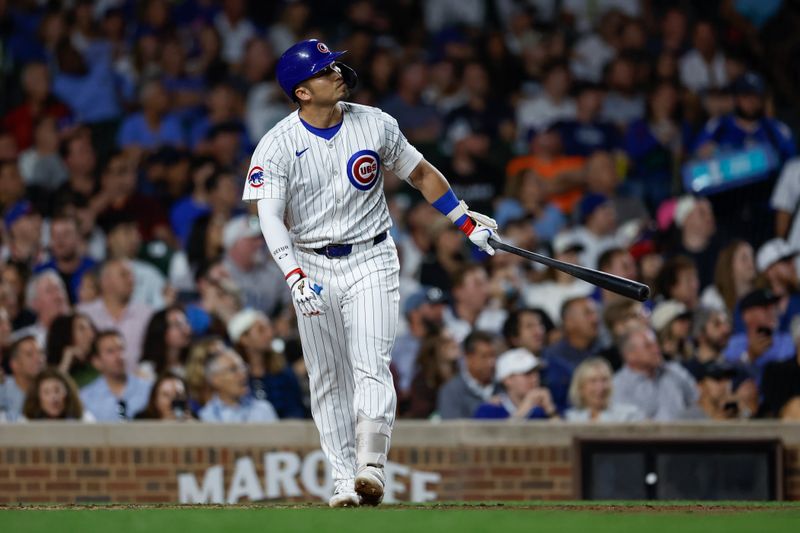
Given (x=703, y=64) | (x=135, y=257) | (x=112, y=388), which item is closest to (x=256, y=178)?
(x=112, y=388)

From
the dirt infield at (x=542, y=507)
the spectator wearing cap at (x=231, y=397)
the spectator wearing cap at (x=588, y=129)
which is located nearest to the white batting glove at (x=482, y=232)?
the dirt infield at (x=542, y=507)

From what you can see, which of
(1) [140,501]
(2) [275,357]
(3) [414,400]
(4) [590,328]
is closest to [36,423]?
(1) [140,501]

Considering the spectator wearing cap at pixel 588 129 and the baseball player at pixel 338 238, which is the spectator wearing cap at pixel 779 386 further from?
the baseball player at pixel 338 238

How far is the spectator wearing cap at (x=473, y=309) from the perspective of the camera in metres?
11.1

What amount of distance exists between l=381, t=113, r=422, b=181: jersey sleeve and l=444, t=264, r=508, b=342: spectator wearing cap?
400 centimetres

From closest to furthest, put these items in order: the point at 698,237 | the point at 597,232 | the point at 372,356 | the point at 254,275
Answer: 1. the point at 372,356
2. the point at 254,275
3. the point at 698,237
4. the point at 597,232

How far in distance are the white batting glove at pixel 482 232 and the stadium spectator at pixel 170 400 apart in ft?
10.7

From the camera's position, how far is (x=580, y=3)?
15.1 meters

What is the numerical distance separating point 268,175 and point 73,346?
163 inches

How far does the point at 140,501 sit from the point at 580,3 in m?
7.43

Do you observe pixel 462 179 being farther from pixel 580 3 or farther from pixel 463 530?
pixel 463 530

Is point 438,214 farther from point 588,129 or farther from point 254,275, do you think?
point 588,129

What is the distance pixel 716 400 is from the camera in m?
10.1

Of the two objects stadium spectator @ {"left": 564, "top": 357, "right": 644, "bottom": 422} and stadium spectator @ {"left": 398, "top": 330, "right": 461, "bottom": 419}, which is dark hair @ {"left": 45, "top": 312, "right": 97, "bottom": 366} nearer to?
stadium spectator @ {"left": 398, "top": 330, "right": 461, "bottom": 419}
